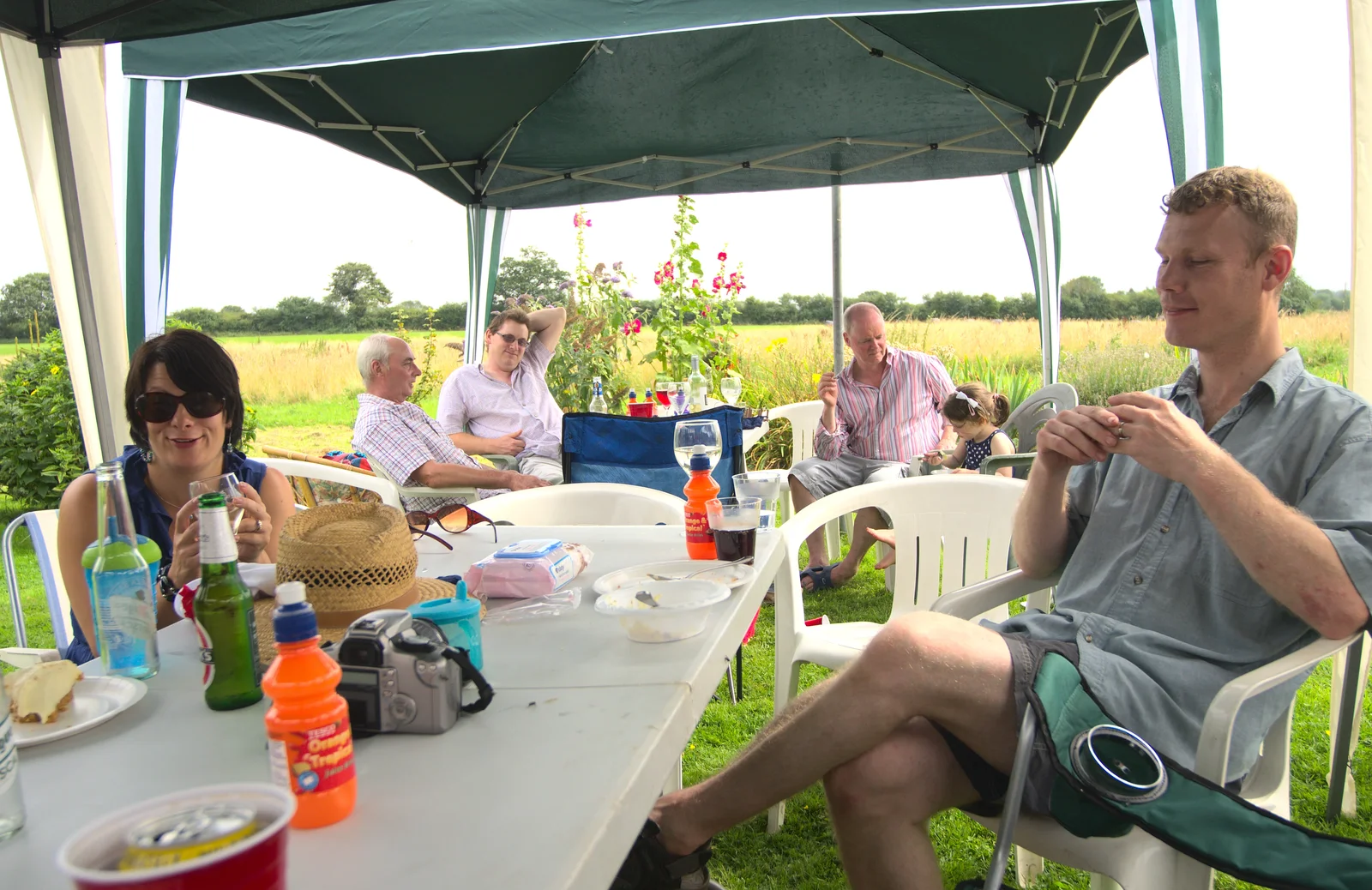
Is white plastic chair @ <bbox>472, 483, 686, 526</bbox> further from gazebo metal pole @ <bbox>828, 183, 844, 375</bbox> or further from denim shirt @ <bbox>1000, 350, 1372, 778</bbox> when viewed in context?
gazebo metal pole @ <bbox>828, 183, 844, 375</bbox>

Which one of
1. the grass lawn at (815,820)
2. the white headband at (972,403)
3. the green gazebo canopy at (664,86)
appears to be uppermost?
the green gazebo canopy at (664,86)

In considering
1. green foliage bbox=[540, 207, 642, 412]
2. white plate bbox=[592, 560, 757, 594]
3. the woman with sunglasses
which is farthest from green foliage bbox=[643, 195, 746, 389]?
white plate bbox=[592, 560, 757, 594]

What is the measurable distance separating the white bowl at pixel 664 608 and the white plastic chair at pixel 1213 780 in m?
0.60

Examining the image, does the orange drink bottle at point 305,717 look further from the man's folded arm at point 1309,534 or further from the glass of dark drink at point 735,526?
the man's folded arm at point 1309,534

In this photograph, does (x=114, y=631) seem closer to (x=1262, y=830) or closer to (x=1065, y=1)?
(x=1262, y=830)

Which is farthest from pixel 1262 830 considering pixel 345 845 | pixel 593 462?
pixel 593 462

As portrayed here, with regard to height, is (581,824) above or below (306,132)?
below

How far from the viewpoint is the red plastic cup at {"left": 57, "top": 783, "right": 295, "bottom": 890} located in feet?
1.50

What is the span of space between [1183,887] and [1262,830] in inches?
6.3

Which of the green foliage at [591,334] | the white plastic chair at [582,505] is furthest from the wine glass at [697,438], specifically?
the green foliage at [591,334]

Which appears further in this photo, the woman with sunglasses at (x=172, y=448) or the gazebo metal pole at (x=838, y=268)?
the gazebo metal pole at (x=838, y=268)

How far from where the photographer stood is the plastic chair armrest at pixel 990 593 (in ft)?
6.02

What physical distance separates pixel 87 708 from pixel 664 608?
2.33ft

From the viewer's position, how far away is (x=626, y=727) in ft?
2.99
